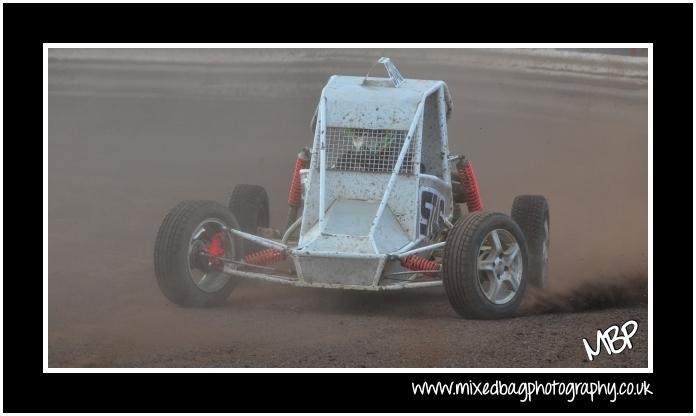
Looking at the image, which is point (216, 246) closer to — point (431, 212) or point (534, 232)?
point (431, 212)

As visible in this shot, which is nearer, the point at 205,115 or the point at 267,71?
the point at 205,115

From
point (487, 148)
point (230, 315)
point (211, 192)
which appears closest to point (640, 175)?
point (487, 148)

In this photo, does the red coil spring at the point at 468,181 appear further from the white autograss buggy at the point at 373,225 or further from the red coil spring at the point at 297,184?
the red coil spring at the point at 297,184

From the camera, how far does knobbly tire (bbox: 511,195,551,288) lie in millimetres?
12852

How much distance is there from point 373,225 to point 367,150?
3.06 ft

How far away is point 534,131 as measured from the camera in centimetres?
2156

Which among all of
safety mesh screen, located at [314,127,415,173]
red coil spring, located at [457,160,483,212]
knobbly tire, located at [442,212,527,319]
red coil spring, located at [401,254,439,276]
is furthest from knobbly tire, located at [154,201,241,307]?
red coil spring, located at [457,160,483,212]

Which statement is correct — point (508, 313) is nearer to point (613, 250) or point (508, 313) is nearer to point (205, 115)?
point (613, 250)

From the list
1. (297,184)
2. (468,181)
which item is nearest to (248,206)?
(297,184)

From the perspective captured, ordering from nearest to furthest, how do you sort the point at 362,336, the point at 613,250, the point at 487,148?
the point at 362,336, the point at 613,250, the point at 487,148

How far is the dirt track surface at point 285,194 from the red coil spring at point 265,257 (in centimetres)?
38

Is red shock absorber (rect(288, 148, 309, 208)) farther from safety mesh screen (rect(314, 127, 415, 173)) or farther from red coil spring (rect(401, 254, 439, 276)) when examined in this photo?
red coil spring (rect(401, 254, 439, 276))

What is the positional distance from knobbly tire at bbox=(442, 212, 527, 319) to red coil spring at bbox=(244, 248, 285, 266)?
5.78 ft

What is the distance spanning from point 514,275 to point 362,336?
1.80 meters
